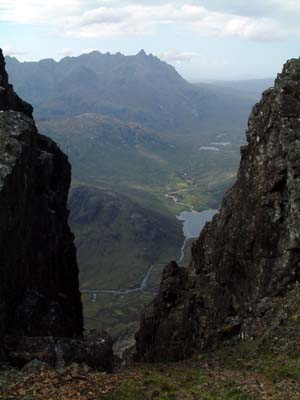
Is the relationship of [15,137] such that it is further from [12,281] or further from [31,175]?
[12,281]

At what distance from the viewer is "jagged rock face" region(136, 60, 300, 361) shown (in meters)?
54.3

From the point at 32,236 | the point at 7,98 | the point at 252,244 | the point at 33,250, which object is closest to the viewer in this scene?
the point at 252,244

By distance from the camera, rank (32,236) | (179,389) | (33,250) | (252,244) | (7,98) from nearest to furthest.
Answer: (179,389) → (252,244) → (33,250) → (32,236) → (7,98)

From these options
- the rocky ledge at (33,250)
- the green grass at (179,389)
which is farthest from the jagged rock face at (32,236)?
the green grass at (179,389)

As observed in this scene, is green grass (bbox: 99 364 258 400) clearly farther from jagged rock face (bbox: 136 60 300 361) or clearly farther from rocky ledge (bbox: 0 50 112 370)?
jagged rock face (bbox: 136 60 300 361)

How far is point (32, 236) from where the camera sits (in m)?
69.6

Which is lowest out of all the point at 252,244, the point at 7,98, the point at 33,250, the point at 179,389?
the point at 179,389

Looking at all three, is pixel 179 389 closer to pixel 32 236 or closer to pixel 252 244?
pixel 252 244

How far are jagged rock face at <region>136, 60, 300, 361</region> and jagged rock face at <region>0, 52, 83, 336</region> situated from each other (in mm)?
17771

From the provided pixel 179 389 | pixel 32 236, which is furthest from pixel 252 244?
pixel 32 236

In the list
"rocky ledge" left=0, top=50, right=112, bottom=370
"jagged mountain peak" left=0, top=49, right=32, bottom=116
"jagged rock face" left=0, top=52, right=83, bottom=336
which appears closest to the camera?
"rocky ledge" left=0, top=50, right=112, bottom=370

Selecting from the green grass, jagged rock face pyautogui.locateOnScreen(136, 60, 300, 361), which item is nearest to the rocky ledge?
the green grass

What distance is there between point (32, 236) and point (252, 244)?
30.7 metres

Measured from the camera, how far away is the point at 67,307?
7894 centimetres
